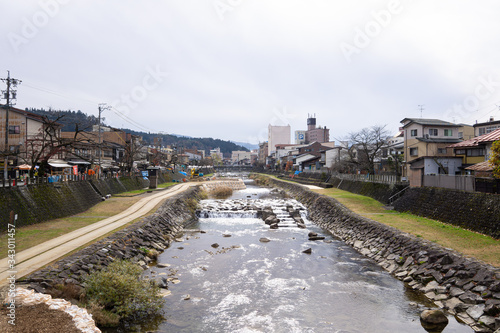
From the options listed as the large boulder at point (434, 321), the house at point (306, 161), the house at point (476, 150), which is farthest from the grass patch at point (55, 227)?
the house at point (306, 161)

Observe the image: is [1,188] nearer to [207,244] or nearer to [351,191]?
[207,244]

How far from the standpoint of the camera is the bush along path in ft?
39.6

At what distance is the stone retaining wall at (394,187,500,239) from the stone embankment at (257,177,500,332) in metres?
4.08

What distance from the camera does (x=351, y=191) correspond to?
49.9 m

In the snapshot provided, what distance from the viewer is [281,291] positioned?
16188 millimetres

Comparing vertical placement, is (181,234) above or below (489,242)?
below

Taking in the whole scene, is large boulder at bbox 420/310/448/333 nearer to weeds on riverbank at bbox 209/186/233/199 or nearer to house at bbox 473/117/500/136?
house at bbox 473/117/500/136

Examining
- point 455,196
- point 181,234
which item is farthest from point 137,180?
point 455,196

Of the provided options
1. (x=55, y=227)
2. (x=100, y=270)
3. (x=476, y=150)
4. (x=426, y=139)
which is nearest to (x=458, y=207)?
(x=476, y=150)

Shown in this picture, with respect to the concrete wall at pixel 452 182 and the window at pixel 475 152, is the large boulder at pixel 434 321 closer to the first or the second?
the concrete wall at pixel 452 182

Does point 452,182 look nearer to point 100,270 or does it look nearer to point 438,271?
point 438,271

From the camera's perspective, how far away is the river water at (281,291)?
1277 cm

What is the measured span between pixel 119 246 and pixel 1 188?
31.2ft

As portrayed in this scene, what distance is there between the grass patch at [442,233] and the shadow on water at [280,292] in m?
3.66
